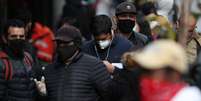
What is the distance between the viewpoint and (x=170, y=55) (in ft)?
19.4

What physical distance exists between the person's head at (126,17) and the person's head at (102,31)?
37.4 inches

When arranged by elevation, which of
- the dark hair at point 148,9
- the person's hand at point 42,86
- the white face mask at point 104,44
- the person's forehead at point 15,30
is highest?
the person's forehead at point 15,30

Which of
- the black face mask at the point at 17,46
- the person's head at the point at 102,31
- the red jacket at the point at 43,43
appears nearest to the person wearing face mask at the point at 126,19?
the person's head at the point at 102,31

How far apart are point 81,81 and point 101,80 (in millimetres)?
192

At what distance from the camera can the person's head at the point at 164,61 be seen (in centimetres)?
591

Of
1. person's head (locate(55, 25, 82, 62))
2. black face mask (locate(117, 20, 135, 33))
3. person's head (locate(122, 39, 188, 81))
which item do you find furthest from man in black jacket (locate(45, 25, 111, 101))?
person's head (locate(122, 39, 188, 81))

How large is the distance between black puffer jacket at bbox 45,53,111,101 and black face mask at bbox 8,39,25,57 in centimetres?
54

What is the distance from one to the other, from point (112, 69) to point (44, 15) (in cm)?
897

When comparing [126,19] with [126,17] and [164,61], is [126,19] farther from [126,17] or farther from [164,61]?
[164,61]

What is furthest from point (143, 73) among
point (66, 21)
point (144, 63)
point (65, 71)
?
point (66, 21)

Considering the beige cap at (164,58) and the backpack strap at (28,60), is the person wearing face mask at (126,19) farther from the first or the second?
the beige cap at (164,58)

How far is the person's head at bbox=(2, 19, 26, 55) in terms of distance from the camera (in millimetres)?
9484

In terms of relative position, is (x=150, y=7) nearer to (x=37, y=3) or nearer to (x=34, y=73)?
(x=34, y=73)

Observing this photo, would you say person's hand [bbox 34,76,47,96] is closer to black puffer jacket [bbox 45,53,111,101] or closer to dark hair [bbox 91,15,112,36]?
black puffer jacket [bbox 45,53,111,101]
